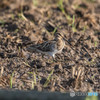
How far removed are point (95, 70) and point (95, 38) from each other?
1265 millimetres

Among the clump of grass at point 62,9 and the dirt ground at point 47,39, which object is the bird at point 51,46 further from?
the clump of grass at point 62,9

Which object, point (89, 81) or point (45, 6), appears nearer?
point (89, 81)

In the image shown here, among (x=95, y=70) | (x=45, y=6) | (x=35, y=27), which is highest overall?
(x=45, y=6)

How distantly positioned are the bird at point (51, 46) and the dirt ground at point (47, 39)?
117mm

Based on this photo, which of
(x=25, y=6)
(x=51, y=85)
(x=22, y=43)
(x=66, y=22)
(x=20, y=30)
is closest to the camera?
(x=51, y=85)

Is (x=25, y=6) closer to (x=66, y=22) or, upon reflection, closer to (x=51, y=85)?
(x=66, y=22)

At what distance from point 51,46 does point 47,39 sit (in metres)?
0.52

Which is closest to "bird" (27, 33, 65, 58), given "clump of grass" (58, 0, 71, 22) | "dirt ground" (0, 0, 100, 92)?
"dirt ground" (0, 0, 100, 92)

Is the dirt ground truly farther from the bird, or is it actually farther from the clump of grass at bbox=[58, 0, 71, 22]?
the bird

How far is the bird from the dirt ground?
0.12 metres

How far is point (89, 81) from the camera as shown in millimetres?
5242

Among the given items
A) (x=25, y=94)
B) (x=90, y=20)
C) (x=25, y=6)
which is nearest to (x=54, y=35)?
(x=90, y=20)

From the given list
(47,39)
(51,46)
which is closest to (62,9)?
(47,39)

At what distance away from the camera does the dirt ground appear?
5199 millimetres
